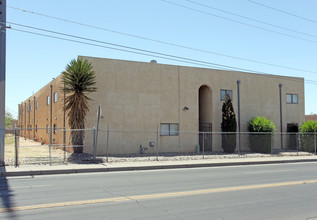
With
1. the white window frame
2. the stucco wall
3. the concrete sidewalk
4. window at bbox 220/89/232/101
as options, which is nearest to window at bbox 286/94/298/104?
the stucco wall

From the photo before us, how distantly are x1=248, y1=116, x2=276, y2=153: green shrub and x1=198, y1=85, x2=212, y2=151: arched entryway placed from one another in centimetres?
350

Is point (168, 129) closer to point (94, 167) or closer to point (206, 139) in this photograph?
point (206, 139)

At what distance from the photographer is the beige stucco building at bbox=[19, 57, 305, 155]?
20.5 m

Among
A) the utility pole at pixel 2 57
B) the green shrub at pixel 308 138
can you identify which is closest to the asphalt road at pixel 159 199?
the utility pole at pixel 2 57

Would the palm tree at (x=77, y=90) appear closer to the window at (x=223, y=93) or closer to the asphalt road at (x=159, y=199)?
the asphalt road at (x=159, y=199)

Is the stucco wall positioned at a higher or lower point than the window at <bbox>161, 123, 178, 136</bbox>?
higher

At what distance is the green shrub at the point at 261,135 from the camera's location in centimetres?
2381

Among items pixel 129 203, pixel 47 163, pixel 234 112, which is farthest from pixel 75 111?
pixel 234 112

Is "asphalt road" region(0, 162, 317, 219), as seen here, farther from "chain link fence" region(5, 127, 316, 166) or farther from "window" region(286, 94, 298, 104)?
"window" region(286, 94, 298, 104)

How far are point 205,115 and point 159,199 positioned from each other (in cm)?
1759

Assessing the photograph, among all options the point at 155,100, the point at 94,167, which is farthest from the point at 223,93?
the point at 94,167

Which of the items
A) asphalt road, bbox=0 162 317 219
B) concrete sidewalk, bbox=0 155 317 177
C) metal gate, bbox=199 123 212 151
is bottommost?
concrete sidewalk, bbox=0 155 317 177

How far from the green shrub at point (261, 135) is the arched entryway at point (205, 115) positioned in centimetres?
350

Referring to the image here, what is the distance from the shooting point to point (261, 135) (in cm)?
2400
